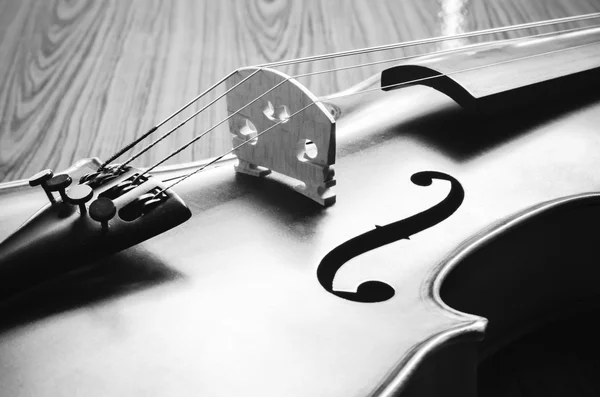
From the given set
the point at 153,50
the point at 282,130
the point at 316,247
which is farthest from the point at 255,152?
the point at 153,50

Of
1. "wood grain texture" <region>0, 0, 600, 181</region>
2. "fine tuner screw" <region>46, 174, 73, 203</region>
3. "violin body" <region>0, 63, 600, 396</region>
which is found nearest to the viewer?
"violin body" <region>0, 63, 600, 396</region>

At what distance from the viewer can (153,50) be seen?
1459 millimetres

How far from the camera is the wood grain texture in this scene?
44.6 inches

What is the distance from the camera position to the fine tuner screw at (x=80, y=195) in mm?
553

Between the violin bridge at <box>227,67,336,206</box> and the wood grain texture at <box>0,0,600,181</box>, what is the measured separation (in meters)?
0.36

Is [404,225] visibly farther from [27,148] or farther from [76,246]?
[27,148]

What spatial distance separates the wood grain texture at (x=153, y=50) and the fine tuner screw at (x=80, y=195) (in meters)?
0.48

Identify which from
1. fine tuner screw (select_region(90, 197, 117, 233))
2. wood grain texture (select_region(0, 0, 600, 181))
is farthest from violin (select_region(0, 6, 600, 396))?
wood grain texture (select_region(0, 0, 600, 181))

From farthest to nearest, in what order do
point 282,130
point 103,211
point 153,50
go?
1. point 153,50
2. point 282,130
3. point 103,211

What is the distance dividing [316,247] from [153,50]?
40.5 inches

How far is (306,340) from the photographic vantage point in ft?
1.59

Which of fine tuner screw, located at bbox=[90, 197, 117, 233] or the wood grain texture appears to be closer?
fine tuner screw, located at bbox=[90, 197, 117, 233]

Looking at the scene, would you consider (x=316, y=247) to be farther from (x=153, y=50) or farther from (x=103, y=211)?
(x=153, y=50)

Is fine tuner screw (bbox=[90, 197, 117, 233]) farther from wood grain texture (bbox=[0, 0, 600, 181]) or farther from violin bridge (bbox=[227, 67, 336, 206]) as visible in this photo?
wood grain texture (bbox=[0, 0, 600, 181])
